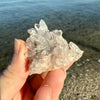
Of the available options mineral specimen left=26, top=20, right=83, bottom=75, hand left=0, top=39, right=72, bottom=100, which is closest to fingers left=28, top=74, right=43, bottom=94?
hand left=0, top=39, right=72, bottom=100

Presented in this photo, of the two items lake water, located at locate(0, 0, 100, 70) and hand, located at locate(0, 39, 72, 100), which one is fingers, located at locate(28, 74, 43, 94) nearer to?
hand, located at locate(0, 39, 72, 100)

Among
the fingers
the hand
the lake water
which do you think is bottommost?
the lake water

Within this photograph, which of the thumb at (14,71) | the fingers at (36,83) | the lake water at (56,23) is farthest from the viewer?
the lake water at (56,23)

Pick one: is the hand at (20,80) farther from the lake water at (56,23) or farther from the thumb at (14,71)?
the lake water at (56,23)

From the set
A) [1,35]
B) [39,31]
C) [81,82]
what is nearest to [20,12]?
[1,35]

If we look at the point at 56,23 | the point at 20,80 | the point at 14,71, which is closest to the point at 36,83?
the point at 20,80

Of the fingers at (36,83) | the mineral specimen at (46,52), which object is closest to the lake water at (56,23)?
the fingers at (36,83)

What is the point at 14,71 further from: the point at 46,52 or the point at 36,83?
the point at 36,83

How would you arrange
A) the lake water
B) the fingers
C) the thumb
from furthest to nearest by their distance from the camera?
the lake water → the fingers → the thumb
